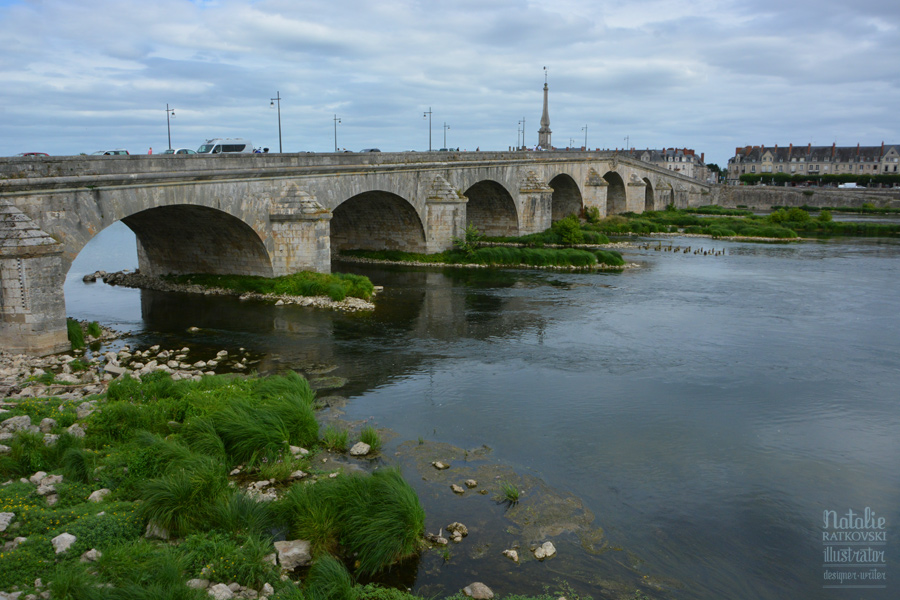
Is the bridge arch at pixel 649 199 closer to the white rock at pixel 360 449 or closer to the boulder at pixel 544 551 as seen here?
the white rock at pixel 360 449

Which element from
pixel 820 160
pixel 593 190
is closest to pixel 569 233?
pixel 593 190

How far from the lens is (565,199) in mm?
56719

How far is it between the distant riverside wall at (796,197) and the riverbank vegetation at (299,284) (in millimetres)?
66802

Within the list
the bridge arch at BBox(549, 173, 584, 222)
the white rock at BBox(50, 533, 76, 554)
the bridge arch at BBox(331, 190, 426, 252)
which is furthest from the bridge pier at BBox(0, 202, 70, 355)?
the bridge arch at BBox(549, 173, 584, 222)

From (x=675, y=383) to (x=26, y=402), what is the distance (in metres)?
13.1

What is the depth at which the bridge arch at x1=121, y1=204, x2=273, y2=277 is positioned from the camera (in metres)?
24.6

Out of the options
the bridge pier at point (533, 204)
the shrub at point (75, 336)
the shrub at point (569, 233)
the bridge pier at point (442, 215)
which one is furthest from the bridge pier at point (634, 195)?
the shrub at point (75, 336)

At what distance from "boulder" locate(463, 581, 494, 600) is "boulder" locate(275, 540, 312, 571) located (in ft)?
6.41

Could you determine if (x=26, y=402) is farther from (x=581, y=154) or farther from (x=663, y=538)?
(x=581, y=154)

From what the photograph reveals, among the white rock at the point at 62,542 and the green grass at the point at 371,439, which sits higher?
the white rock at the point at 62,542

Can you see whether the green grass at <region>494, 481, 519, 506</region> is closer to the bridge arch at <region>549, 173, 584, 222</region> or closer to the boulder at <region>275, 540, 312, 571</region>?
the boulder at <region>275, 540, 312, 571</region>

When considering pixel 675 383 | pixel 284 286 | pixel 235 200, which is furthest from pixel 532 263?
pixel 675 383

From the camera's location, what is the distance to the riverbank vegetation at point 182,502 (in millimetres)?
7430

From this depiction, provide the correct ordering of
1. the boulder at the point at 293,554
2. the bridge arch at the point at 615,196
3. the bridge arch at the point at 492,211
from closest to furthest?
the boulder at the point at 293,554 < the bridge arch at the point at 492,211 < the bridge arch at the point at 615,196
